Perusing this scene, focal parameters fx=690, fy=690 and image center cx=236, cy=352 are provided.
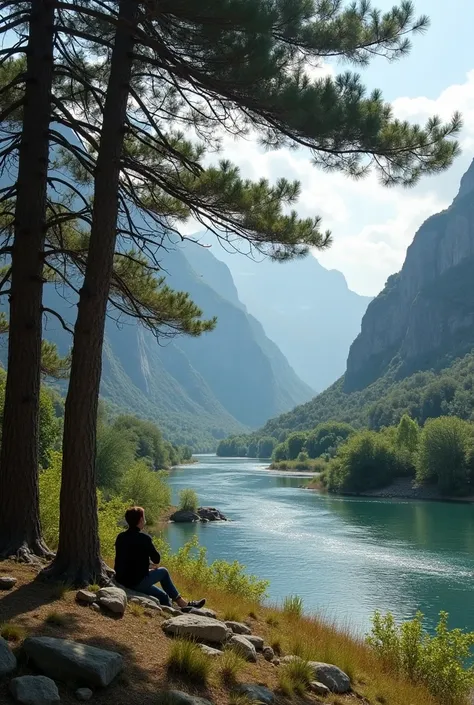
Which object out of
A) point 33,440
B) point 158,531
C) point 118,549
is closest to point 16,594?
point 118,549

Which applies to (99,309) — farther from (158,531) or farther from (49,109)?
(158,531)

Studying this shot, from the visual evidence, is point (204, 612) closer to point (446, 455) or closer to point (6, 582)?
point (6, 582)

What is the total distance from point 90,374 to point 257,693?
346cm

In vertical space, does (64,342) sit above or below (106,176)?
above

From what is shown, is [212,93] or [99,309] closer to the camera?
[99,309]

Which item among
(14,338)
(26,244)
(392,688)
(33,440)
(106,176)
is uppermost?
(106,176)

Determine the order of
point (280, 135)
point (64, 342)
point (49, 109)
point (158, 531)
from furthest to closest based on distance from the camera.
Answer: point (64, 342) → point (158, 531) → point (280, 135) → point (49, 109)

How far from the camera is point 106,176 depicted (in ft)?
24.6

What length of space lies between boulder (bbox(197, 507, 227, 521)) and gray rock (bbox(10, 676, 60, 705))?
117ft

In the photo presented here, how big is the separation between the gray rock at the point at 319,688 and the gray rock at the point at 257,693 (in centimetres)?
66

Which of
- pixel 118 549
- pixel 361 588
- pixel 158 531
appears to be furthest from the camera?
pixel 158 531

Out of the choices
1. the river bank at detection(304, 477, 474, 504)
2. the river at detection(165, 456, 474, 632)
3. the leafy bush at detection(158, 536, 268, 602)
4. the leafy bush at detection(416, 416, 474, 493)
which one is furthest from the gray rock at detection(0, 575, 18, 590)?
the leafy bush at detection(416, 416, 474, 493)

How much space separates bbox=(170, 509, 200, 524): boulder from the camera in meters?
40.0

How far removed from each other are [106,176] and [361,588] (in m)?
18.6
